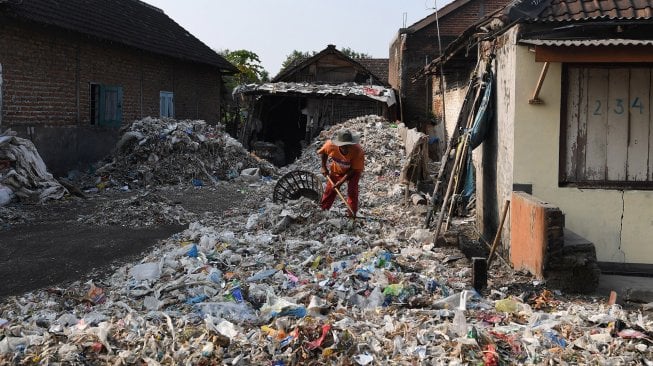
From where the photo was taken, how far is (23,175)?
11.4 meters

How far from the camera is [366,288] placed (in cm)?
577

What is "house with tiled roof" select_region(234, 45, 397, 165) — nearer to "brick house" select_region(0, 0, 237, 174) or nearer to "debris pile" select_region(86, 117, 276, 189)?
"brick house" select_region(0, 0, 237, 174)

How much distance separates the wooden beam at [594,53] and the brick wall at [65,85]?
10.5 m

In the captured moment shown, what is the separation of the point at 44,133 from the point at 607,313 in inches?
473

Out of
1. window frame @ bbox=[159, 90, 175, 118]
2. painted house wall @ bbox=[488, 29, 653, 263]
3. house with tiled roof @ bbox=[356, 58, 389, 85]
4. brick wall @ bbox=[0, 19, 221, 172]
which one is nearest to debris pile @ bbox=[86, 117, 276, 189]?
brick wall @ bbox=[0, 19, 221, 172]

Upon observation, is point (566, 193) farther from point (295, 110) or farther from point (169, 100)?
point (295, 110)

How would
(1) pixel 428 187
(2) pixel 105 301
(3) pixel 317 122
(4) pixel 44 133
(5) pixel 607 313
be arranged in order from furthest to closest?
(3) pixel 317 122
(4) pixel 44 133
(1) pixel 428 187
(2) pixel 105 301
(5) pixel 607 313

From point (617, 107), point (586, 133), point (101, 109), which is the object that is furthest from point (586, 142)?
point (101, 109)

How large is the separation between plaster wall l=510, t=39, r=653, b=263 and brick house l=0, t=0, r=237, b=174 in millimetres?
9740

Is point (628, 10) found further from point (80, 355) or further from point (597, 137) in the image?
point (80, 355)

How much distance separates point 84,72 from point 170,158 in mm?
2967

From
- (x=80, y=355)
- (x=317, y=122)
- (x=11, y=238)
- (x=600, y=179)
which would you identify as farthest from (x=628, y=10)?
(x=317, y=122)

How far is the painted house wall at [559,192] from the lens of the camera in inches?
280

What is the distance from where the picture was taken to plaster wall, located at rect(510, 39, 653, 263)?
280 inches
